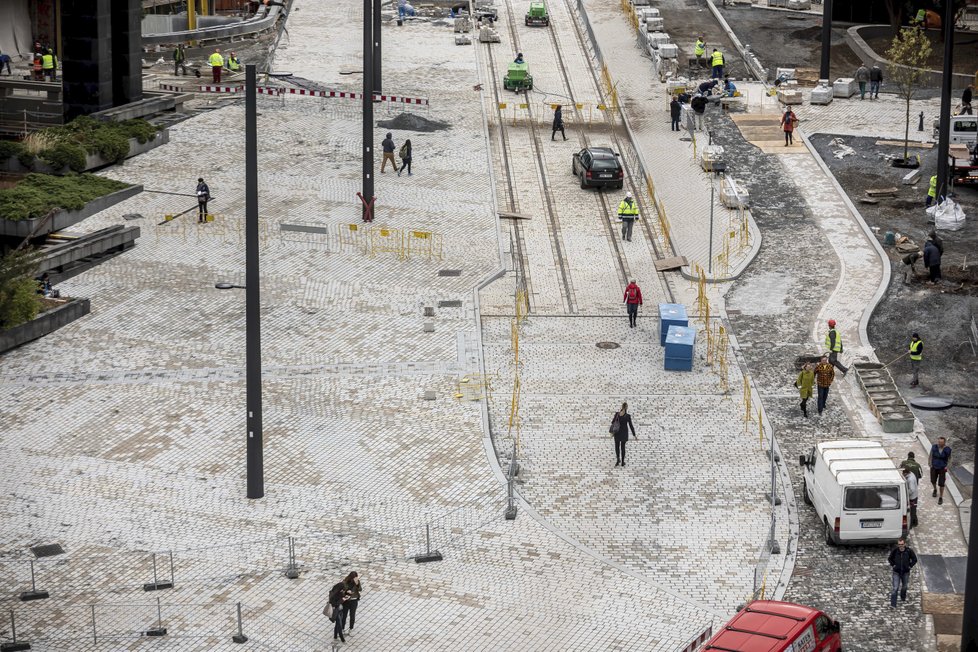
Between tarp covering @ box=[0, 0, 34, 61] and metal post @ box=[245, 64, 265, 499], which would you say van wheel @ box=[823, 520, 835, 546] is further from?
tarp covering @ box=[0, 0, 34, 61]

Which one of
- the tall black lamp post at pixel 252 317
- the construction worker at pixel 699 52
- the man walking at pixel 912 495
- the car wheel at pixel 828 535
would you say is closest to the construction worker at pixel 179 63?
the construction worker at pixel 699 52

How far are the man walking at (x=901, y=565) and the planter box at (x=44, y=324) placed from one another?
2178cm

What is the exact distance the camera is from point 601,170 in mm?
55031

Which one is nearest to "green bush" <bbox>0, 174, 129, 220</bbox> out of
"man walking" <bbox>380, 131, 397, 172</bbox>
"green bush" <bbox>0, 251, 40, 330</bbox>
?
"green bush" <bbox>0, 251, 40, 330</bbox>

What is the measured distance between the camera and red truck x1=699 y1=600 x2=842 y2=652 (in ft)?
85.7

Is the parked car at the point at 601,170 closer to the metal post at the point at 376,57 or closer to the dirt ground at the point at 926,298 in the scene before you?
the dirt ground at the point at 926,298

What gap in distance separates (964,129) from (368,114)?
21.1m

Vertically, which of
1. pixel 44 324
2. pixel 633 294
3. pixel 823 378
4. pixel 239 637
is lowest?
pixel 239 637

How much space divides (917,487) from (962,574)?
260 cm

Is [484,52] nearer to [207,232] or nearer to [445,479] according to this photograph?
[207,232]

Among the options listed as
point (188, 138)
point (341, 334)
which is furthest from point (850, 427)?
point (188, 138)

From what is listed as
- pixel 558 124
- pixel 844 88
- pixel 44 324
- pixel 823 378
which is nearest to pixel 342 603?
pixel 823 378

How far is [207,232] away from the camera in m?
49.5

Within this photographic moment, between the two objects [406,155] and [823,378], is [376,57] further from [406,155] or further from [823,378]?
[823,378]
